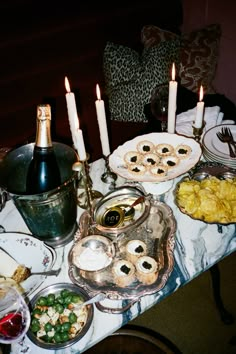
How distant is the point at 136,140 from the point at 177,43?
1.61 m

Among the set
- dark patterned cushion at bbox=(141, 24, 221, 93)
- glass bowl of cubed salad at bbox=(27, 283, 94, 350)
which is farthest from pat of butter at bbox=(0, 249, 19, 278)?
dark patterned cushion at bbox=(141, 24, 221, 93)

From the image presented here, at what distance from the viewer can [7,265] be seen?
4.34 feet

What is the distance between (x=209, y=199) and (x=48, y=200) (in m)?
0.69

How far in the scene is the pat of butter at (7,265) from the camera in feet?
4.27

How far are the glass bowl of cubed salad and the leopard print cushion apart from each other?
2.04m

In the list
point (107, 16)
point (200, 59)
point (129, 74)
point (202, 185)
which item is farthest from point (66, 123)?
point (202, 185)

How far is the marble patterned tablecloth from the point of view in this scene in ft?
3.95

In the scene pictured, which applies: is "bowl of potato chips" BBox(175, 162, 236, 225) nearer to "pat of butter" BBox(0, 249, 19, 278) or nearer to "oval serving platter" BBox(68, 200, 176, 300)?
"oval serving platter" BBox(68, 200, 176, 300)

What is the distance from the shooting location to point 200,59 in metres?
2.95

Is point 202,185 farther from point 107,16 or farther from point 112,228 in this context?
point 107,16

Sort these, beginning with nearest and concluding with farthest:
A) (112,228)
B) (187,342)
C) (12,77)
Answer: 1. (112,228)
2. (187,342)
3. (12,77)

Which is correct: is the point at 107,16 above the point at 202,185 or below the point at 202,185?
above

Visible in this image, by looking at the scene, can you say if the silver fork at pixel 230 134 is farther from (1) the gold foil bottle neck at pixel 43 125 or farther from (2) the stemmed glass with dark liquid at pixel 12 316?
(2) the stemmed glass with dark liquid at pixel 12 316

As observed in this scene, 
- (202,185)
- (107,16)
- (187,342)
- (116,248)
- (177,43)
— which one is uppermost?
(107,16)
